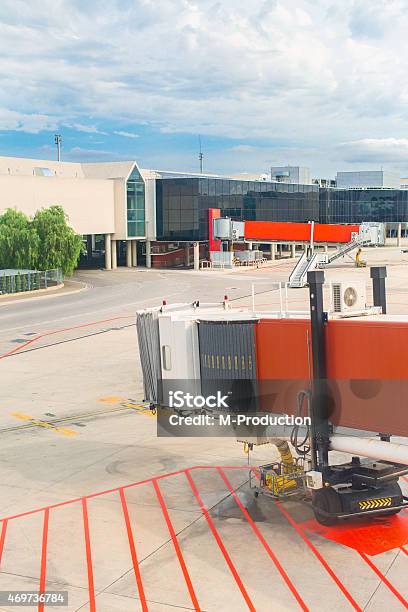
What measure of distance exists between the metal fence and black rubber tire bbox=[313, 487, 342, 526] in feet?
193

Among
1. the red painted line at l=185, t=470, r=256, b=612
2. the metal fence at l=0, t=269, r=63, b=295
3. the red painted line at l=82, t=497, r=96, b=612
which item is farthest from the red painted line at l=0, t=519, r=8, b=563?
the metal fence at l=0, t=269, r=63, b=295

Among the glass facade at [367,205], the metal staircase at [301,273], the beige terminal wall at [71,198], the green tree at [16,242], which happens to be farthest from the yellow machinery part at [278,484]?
the glass facade at [367,205]

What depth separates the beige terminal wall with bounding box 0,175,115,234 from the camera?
275 ft

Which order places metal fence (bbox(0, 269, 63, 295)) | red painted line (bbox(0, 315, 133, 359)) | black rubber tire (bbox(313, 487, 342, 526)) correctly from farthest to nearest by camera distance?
metal fence (bbox(0, 269, 63, 295)), red painted line (bbox(0, 315, 133, 359)), black rubber tire (bbox(313, 487, 342, 526))

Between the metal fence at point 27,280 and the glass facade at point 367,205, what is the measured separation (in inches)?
3302

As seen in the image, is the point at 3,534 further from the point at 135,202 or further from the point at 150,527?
the point at 135,202

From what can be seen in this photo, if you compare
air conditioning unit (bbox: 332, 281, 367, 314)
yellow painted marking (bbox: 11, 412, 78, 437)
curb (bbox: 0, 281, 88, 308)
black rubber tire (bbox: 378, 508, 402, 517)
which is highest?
air conditioning unit (bbox: 332, 281, 367, 314)

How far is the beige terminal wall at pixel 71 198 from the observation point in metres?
83.9

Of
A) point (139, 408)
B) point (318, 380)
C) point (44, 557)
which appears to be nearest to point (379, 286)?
point (318, 380)

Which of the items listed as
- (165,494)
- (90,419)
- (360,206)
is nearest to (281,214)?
(360,206)

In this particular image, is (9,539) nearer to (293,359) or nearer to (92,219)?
(293,359)

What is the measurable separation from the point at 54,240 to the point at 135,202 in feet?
88.6

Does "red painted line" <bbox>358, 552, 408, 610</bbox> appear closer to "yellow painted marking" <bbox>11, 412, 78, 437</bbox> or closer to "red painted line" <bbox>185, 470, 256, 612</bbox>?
"red painted line" <bbox>185, 470, 256, 612</bbox>

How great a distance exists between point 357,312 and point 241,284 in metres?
68.6
